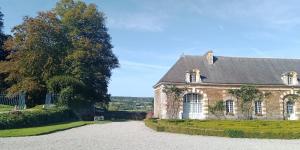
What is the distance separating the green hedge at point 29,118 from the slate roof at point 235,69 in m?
12.1

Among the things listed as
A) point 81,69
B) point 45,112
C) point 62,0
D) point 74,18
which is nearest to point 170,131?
point 45,112

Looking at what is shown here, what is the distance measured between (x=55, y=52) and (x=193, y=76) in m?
14.1

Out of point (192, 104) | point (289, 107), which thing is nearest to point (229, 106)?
point (192, 104)

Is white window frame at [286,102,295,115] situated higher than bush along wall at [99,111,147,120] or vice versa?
white window frame at [286,102,295,115]

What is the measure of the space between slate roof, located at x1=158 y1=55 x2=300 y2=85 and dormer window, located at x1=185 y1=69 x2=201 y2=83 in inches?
18.8

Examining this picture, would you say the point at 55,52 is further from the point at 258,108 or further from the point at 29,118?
the point at 258,108

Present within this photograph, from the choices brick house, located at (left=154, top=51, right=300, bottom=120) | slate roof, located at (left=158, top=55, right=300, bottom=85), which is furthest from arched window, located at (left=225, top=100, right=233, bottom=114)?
slate roof, located at (left=158, top=55, right=300, bottom=85)

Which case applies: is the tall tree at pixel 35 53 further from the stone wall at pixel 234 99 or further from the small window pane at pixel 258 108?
the small window pane at pixel 258 108

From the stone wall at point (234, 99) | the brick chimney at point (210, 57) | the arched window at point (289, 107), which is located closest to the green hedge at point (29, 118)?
the stone wall at point (234, 99)

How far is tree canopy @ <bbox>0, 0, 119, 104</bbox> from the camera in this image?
33.4 meters

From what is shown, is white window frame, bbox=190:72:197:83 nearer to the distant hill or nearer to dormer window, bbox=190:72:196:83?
dormer window, bbox=190:72:196:83

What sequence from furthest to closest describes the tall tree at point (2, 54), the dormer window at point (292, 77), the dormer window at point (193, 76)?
the tall tree at point (2, 54)
the dormer window at point (292, 77)
the dormer window at point (193, 76)

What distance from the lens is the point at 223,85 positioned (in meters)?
35.2

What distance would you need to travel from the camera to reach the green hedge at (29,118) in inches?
744
